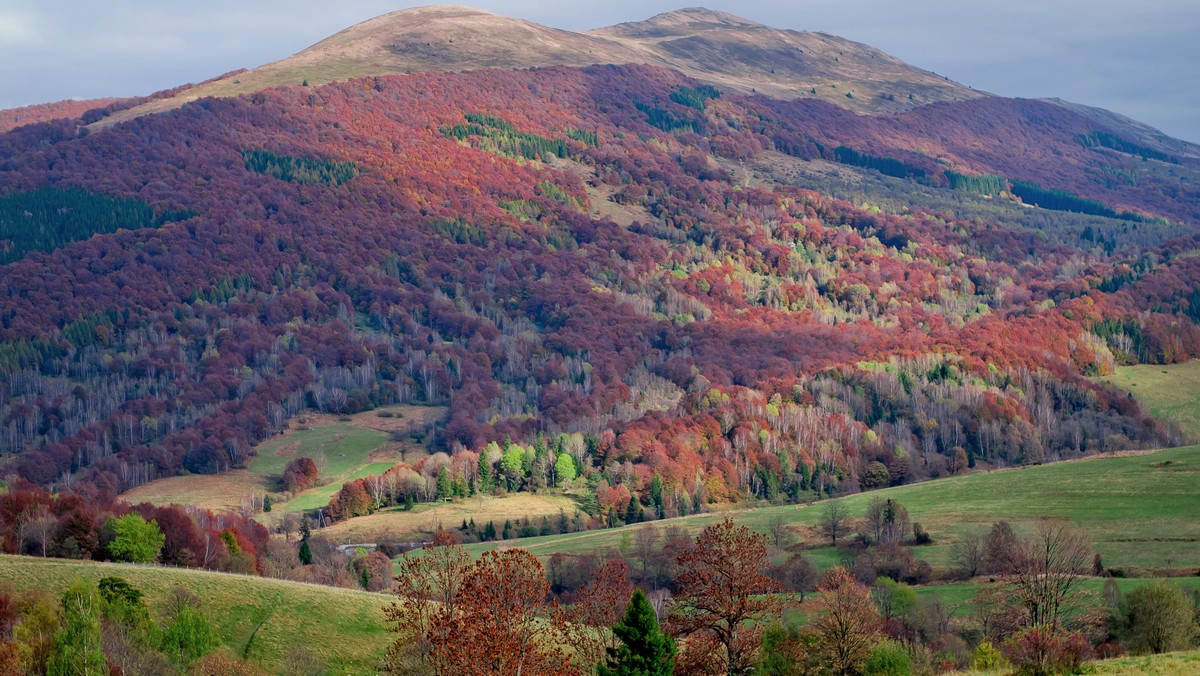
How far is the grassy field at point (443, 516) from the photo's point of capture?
158625 mm

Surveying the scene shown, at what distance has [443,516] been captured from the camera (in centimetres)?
16725

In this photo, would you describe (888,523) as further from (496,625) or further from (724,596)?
(496,625)

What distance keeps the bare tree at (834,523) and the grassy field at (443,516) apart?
4188cm

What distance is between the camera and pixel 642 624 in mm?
52281

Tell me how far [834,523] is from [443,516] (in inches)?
2295

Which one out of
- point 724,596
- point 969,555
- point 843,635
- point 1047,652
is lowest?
point 969,555

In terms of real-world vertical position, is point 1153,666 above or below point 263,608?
above

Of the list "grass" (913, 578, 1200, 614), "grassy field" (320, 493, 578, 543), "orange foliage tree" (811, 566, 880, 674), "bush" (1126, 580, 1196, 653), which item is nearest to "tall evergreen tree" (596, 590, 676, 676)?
"orange foliage tree" (811, 566, 880, 674)

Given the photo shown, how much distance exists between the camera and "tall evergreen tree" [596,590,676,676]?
170 ft

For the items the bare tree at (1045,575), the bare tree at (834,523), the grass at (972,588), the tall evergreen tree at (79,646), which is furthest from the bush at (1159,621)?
the tall evergreen tree at (79,646)

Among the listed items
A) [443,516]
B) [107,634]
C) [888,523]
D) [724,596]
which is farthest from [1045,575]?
[443,516]

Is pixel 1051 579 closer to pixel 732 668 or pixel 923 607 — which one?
pixel 923 607

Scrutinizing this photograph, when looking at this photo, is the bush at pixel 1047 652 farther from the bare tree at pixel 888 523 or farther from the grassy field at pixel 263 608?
the bare tree at pixel 888 523

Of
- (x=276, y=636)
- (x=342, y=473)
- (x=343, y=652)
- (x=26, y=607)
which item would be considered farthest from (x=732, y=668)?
(x=342, y=473)
